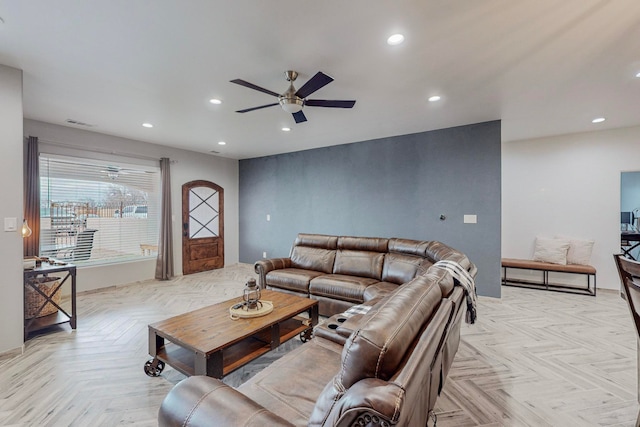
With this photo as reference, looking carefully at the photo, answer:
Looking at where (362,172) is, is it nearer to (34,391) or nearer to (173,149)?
(173,149)

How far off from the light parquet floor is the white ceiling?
2621mm

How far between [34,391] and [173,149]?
4.51 metres

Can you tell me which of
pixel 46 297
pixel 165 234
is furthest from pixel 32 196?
pixel 165 234

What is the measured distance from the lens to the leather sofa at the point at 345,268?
10.9 ft

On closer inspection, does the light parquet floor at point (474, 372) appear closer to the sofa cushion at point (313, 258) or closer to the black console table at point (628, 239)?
the sofa cushion at point (313, 258)

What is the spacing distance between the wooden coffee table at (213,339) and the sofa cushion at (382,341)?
125 centimetres

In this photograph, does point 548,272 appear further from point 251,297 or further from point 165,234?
point 165,234

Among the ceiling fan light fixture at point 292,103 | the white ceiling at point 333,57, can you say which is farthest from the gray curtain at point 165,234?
the ceiling fan light fixture at point 292,103

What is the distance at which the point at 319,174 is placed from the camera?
19.0ft

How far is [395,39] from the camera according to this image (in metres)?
2.12

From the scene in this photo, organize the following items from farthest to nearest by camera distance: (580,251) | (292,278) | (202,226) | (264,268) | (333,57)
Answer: (202,226), (580,251), (264,268), (292,278), (333,57)

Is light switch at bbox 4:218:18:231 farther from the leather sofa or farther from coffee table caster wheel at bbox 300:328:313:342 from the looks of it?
coffee table caster wheel at bbox 300:328:313:342

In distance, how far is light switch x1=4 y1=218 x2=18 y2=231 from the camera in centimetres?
247

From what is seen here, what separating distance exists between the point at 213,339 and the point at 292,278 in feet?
6.14
